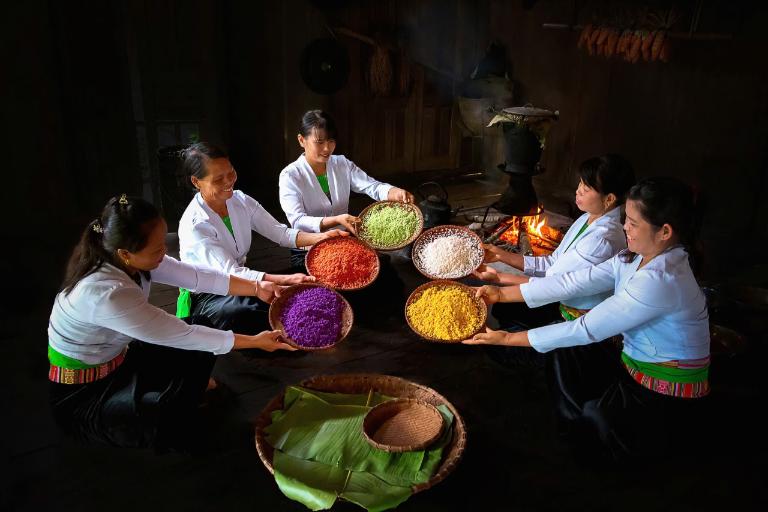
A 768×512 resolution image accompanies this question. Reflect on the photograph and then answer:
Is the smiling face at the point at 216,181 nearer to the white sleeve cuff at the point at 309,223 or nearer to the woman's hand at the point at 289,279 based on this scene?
the woman's hand at the point at 289,279

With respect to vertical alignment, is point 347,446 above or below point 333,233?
below

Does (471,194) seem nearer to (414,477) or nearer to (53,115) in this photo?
(53,115)

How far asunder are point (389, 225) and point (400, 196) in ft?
1.30

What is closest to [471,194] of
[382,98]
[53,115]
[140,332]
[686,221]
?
[382,98]

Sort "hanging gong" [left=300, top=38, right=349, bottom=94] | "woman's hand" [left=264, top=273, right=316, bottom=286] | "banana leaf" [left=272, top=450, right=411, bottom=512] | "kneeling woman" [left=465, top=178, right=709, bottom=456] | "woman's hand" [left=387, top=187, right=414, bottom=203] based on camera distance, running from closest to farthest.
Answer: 1. "banana leaf" [left=272, top=450, right=411, bottom=512]
2. "kneeling woman" [left=465, top=178, right=709, bottom=456]
3. "woman's hand" [left=264, top=273, right=316, bottom=286]
4. "woman's hand" [left=387, top=187, right=414, bottom=203]
5. "hanging gong" [left=300, top=38, right=349, bottom=94]

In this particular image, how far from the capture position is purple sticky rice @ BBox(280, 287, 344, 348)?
10.3 ft

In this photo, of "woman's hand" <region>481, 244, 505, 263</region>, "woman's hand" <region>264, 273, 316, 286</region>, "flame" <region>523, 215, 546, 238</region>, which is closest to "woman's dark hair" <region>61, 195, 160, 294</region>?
"woman's hand" <region>264, 273, 316, 286</region>

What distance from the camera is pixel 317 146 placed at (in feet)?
13.3

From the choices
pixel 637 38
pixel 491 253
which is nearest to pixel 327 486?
pixel 491 253

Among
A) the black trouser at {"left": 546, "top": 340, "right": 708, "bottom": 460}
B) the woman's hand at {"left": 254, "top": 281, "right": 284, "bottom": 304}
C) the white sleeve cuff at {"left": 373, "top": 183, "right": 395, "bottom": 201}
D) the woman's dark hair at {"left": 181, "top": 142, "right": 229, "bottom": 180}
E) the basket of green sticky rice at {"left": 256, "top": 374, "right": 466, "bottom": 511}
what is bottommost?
the basket of green sticky rice at {"left": 256, "top": 374, "right": 466, "bottom": 511}

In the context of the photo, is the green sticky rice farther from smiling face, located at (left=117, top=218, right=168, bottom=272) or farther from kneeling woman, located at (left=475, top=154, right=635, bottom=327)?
smiling face, located at (left=117, top=218, right=168, bottom=272)

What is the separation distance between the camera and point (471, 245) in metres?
3.83

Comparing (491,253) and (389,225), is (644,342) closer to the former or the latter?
(491,253)

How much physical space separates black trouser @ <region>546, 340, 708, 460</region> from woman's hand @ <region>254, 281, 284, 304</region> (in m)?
1.53
